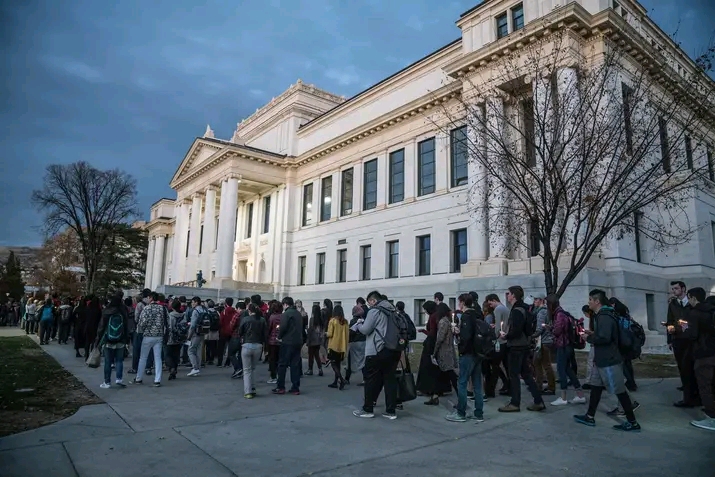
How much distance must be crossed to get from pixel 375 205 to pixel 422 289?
8214 millimetres

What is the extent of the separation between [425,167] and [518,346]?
24122 mm

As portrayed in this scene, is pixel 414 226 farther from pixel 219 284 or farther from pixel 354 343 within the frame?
pixel 354 343

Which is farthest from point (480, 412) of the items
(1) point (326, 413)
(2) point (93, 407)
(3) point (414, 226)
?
(3) point (414, 226)

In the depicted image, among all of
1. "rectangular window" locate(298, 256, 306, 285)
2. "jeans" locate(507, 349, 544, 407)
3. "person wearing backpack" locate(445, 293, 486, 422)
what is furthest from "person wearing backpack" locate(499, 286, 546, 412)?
"rectangular window" locate(298, 256, 306, 285)

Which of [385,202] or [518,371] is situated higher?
[385,202]

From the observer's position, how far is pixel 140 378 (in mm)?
10250

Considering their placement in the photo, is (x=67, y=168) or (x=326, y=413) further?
(x=67, y=168)

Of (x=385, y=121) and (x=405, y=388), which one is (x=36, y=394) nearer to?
(x=405, y=388)

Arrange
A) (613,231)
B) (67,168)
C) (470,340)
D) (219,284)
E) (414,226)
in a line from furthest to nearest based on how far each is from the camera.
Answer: (219,284) → (67,168) → (414,226) → (613,231) → (470,340)

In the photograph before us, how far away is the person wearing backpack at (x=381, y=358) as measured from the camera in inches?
287

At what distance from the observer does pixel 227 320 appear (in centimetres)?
1368

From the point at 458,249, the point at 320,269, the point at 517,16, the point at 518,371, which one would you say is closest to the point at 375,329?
the point at 518,371

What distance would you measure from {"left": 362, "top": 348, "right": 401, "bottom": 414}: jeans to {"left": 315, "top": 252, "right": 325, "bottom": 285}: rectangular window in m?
30.2

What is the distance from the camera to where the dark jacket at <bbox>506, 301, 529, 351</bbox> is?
7418mm
